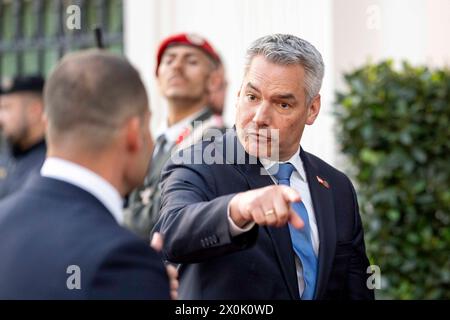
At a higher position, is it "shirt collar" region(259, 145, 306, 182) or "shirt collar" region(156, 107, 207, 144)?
"shirt collar" region(259, 145, 306, 182)

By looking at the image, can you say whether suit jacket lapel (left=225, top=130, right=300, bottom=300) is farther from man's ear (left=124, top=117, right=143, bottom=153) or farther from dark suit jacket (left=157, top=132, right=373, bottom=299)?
man's ear (left=124, top=117, right=143, bottom=153)

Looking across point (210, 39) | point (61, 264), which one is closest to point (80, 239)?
point (61, 264)

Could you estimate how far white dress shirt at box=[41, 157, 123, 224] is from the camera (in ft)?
7.52

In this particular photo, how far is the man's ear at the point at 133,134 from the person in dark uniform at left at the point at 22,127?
3390mm

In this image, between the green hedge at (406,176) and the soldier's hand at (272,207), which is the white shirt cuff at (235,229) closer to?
the soldier's hand at (272,207)

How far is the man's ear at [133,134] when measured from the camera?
234 cm

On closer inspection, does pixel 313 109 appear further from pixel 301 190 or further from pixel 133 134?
pixel 133 134

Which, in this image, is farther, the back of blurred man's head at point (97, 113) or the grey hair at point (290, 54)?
the grey hair at point (290, 54)

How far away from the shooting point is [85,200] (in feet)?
7.52

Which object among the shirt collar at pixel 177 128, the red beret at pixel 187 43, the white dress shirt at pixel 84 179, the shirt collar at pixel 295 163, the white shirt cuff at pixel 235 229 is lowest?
the shirt collar at pixel 177 128

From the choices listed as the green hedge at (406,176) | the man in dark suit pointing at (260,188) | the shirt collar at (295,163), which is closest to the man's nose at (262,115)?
the man in dark suit pointing at (260,188)

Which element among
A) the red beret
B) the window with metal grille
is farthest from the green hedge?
the window with metal grille

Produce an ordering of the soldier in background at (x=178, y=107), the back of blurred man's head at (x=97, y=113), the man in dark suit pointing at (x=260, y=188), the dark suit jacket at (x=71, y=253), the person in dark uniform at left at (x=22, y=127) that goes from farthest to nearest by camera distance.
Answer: the person in dark uniform at left at (x=22, y=127), the soldier in background at (x=178, y=107), the man in dark suit pointing at (x=260, y=188), the back of blurred man's head at (x=97, y=113), the dark suit jacket at (x=71, y=253)
